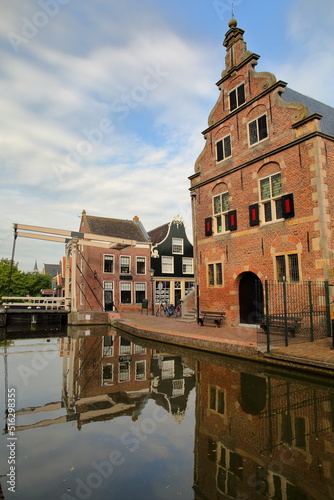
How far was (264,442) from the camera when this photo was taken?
3.99 metres

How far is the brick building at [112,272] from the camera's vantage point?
2814 cm

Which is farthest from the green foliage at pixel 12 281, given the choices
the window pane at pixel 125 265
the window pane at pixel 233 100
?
the window pane at pixel 233 100

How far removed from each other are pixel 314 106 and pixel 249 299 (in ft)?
29.3

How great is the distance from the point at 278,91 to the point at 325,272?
753 centimetres

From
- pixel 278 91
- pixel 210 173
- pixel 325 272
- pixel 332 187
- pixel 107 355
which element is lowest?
pixel 107 355

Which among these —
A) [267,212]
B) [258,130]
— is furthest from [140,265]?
[258,130]

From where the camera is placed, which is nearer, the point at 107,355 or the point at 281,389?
the point at 281,389

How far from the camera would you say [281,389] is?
619 cm

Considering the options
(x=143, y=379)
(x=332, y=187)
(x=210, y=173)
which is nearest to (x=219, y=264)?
(x=210, y=173)

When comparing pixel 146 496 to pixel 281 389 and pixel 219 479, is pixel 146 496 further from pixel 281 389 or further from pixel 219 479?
pixel 281 389

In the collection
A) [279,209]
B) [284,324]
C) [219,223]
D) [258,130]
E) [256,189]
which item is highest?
[258,130]

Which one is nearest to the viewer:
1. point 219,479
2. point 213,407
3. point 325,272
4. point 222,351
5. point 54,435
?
point 219,479

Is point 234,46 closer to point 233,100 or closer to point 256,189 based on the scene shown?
point 233,100

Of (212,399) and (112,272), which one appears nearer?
(212,399)
